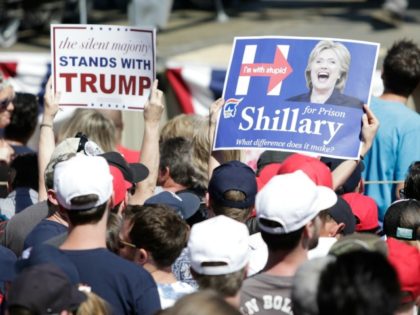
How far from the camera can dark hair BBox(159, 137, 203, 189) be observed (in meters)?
5.85

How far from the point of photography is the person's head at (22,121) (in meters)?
7.17

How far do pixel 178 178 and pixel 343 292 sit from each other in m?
2.90

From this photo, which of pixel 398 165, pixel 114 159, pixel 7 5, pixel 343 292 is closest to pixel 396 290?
pixel 343 292

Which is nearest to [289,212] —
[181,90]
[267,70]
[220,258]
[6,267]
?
[220,258]

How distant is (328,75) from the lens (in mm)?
5477

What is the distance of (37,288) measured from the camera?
343 cm

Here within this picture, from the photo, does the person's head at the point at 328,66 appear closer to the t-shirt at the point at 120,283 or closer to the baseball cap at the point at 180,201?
the baseball cap at the point at 180,201

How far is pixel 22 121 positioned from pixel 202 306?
4339 millimetres

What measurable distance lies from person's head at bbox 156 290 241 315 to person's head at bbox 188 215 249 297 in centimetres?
67

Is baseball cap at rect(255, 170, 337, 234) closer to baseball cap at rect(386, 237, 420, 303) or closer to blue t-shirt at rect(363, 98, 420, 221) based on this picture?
baseball cap at rect(386, 237, 420, 303)

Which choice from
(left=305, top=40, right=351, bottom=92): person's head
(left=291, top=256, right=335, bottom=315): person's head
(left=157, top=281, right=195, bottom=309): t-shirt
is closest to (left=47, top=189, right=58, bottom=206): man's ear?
(left=157, top=281, right=195, bottom=309): t-shirt

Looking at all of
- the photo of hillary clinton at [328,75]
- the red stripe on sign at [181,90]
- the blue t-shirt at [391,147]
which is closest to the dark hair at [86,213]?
the photo of hillary clinton at [328,75]

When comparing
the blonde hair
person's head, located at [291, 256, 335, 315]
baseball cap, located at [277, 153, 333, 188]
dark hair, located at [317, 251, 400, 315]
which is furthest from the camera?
baseball cap, located at [277, 153, 333, 188]

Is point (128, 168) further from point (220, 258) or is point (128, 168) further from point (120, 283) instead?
point (220, 258)
